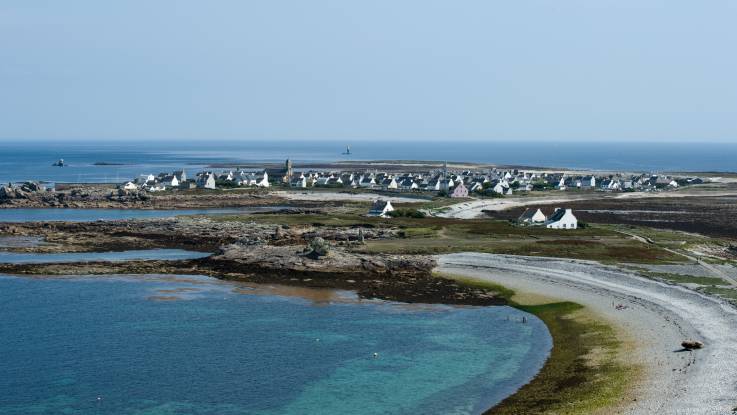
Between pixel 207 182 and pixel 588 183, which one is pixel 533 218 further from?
pixel 207 182

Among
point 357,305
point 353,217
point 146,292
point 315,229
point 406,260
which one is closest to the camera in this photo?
point 357,305

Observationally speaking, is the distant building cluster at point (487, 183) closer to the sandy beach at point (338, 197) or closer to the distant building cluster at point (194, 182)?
the distant building cluster at point (194, 182)

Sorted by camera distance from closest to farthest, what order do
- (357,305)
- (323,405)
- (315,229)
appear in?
1. (323,405)
2. (357,305)
3. (315,229)

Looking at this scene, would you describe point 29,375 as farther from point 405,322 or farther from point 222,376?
point 405,322

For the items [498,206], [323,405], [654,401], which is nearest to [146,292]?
[323,405]

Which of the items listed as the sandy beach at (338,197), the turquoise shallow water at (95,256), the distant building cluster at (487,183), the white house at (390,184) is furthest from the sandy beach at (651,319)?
the white house at (390,184)

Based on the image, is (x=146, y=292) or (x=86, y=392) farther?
(x=146, y=292)
